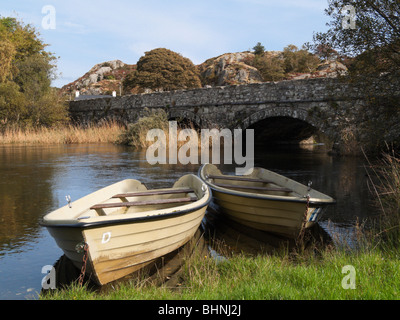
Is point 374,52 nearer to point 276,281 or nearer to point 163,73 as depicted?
point 276,281

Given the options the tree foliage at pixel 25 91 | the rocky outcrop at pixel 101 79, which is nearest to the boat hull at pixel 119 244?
the tree foliage at pixel 25 91

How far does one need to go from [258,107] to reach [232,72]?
18870 mm

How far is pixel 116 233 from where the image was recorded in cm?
389

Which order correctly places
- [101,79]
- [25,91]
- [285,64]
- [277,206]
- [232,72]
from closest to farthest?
[277,206] → [25,91] → [232,72] → [285,64] → [101,79]

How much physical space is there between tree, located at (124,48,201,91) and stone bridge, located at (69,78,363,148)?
472 inches

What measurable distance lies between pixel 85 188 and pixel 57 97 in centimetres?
2014

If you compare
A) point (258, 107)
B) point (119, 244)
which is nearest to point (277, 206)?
point (119, 244)

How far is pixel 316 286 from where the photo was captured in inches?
128

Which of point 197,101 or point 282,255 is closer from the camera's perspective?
point 282,255

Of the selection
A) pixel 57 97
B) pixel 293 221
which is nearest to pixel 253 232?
pixel 293 221

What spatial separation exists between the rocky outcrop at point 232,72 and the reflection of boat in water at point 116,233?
31.2 metres

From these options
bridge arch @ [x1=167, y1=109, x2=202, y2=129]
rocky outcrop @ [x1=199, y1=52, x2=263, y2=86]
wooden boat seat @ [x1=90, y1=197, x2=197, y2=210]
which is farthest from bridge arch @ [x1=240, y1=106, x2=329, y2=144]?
wooden boat seat @ [x1=90, y1=197, x2=197, y2=210]

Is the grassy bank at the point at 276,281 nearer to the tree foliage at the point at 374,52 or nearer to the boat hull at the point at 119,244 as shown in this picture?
the boat hull at the point at 119,244
